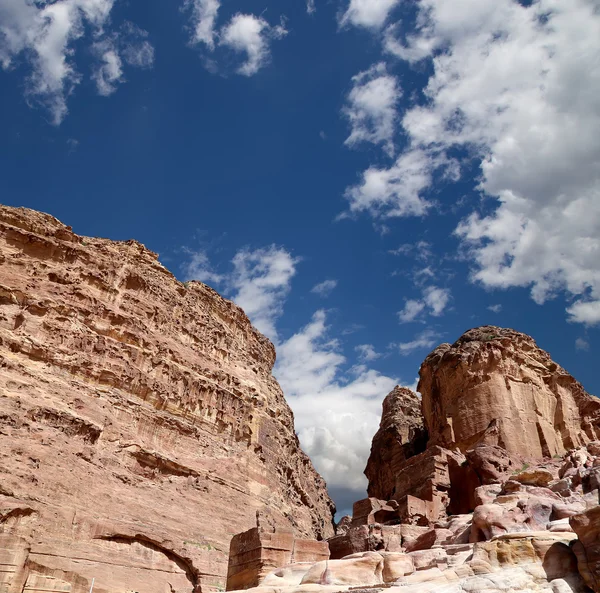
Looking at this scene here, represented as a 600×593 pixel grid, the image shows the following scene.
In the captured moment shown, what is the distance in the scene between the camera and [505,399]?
39.0 meters

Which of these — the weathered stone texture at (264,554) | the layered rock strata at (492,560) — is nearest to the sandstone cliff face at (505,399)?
the layered rock strata at (492,560)

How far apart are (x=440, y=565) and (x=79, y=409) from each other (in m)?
22.5

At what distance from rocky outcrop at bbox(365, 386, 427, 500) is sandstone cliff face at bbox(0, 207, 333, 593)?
575 cm

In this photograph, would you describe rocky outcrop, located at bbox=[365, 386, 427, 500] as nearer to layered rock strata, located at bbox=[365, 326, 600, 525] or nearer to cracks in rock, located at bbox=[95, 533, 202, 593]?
layered rock strata, located at bbox=[365, 326, 600, 525]

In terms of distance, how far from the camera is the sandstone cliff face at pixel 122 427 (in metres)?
25.6

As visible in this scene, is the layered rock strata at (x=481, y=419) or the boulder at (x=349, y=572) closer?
the boulder at (x=349, y=572)

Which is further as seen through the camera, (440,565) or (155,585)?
(155,585)

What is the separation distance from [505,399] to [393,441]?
12926 millimetres

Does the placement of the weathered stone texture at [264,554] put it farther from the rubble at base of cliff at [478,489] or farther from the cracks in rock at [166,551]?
the cracks in rock at [166,551]

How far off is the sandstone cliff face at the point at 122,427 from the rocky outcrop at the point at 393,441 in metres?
5.75

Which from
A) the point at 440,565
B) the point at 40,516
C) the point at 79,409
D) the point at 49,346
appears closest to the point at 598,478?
the point at 440,565

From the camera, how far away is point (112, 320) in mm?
36656

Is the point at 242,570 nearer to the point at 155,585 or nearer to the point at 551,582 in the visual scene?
the point at 551,582

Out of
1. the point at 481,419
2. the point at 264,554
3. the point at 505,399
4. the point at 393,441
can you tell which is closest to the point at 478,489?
the point at 264,554
